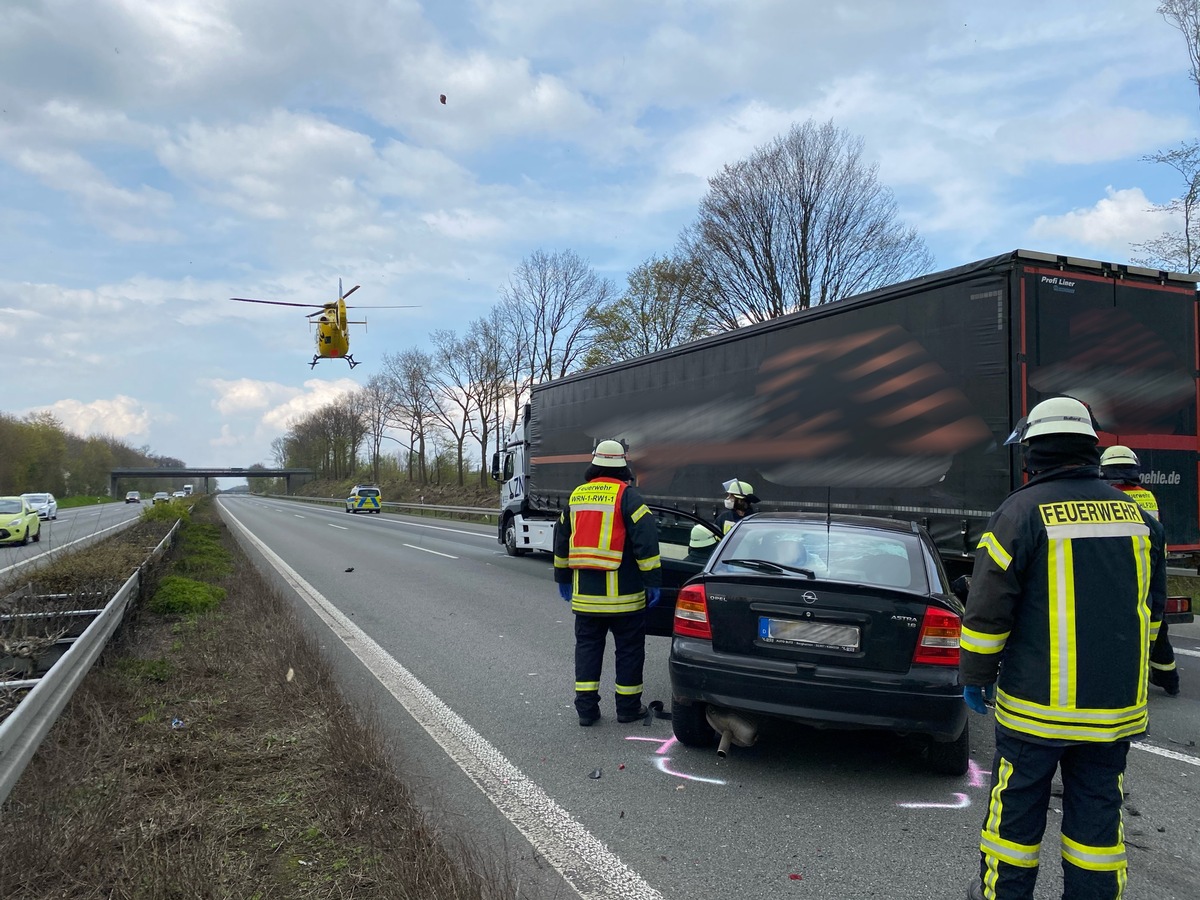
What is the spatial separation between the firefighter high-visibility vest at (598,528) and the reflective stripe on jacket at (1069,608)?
9.38 feet

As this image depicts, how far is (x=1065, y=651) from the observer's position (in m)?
2.60

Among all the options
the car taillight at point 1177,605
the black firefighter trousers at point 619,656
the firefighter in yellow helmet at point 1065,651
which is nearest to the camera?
→ the firefighter in yellow helmet at point 1065,651

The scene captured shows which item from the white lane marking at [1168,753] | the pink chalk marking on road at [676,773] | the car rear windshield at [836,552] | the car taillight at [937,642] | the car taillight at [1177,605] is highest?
the car rear windshield at [836,552]

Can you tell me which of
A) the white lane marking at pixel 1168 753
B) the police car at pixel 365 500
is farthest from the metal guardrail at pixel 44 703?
the police car at pixel 365 500

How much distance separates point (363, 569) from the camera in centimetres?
1468

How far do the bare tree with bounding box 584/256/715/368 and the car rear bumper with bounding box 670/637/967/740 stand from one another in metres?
27.4

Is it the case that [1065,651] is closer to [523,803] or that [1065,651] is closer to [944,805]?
[944,805]

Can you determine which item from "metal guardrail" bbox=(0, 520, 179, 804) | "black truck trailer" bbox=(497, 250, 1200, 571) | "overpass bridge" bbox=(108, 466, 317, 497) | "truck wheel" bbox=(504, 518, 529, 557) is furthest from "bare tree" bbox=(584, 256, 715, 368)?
"overpass bridge" bbox=(108, 466, 317, 497)

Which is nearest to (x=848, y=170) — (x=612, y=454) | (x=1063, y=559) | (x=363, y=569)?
(x=363, y=569)

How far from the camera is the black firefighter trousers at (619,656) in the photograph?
525 cm

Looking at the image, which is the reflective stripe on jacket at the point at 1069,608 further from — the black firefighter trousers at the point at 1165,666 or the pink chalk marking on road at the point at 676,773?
the black firefighter trousers at the point at 1165,666

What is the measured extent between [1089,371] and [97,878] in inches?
301

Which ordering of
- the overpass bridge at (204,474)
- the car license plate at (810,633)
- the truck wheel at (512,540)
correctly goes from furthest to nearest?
the overpass bridge at (204,474) → the truck wheel at (512,540) → the car license plate at (810,633)

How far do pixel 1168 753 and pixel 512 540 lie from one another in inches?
535
